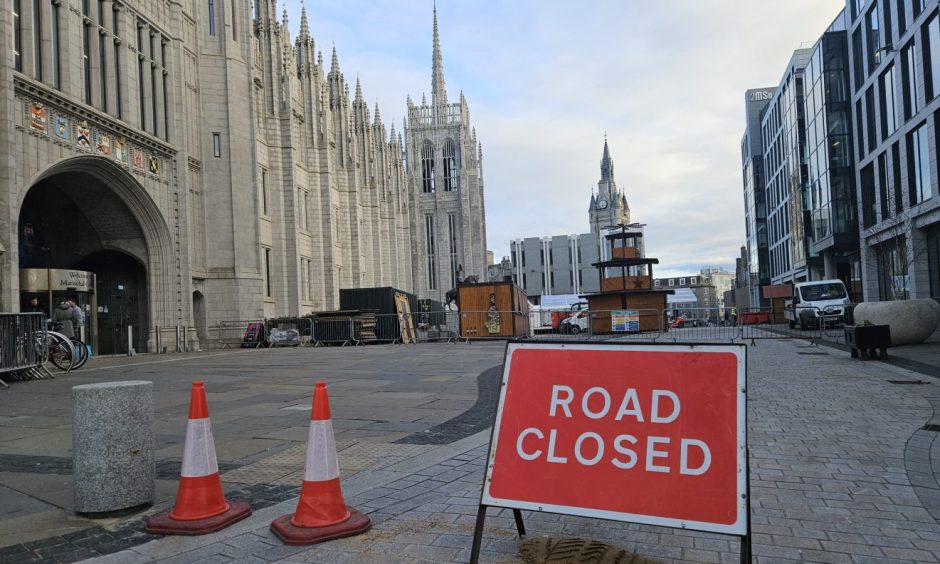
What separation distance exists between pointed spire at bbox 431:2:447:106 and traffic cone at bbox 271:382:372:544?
101 m

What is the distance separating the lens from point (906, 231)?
2555 centimetres

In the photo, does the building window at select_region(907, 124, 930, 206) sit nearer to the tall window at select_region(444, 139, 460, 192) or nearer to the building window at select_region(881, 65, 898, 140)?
the building window at select_region(881, 65, 898, 140)

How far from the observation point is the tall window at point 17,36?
17047 millimetres

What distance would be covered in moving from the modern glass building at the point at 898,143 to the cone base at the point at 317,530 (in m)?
25.0

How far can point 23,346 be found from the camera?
39.6 feet

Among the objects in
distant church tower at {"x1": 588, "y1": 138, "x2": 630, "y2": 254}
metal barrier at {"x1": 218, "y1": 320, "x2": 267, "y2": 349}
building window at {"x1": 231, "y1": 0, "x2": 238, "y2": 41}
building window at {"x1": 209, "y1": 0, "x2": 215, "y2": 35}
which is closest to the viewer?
metal barrier at {"x1": 218, "y1": 320, "x2": 267, "y2": 349}

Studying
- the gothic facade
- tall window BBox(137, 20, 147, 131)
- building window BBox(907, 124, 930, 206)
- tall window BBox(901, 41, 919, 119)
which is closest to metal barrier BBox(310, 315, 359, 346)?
the gothic facade

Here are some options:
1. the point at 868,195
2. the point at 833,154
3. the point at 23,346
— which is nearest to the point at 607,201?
the point at 833,154

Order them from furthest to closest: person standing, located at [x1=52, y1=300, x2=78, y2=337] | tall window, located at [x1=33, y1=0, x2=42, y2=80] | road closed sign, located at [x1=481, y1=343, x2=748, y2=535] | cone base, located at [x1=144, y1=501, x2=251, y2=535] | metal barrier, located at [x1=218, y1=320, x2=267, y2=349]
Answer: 1. metal barrier, located at [x1=218, y1=320, x2=267, y2=349]
2. tall window, located at [x1=33, y1=0, x2=42, y2=80]
3. person standing, located at [x1=52, y1=300, x2=78, y2=337]
4. cone base, located at [x1=144, y1=501, x2=251, y2=535]
5. road closed sign, located at [x1=481, y1=343, x2=748, y2=535]

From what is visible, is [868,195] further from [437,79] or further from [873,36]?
[437,79]

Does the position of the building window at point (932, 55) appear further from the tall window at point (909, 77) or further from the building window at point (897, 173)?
the building window at point (897, 173)

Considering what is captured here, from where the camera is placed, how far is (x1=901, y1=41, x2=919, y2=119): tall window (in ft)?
83.4

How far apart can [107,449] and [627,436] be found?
334 cm

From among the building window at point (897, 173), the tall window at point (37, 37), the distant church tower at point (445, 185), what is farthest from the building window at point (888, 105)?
the distant church tower at point (445, 185)
